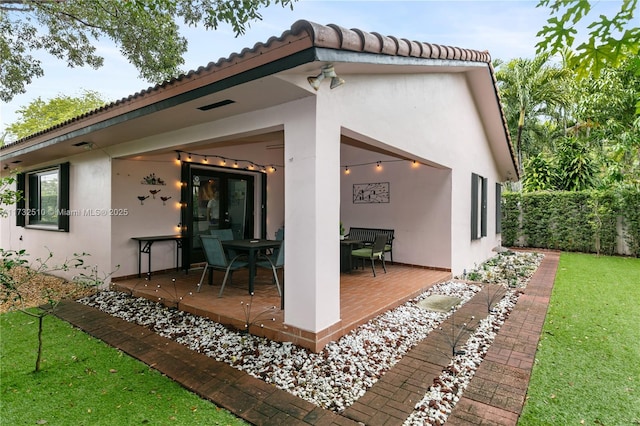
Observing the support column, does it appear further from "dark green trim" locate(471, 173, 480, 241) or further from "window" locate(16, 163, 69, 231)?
"window" locate(16, 163, 69, 231)

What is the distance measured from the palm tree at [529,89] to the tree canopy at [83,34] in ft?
59.9

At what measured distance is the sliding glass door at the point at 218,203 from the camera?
784 cm

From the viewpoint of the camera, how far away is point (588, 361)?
370 cm

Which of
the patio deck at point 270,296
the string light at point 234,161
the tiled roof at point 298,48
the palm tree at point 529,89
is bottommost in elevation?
the patio deck at point 270,296

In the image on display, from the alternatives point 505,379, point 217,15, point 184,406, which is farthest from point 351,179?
Answer: point 184,406

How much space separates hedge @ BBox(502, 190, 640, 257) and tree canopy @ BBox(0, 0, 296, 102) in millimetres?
13761

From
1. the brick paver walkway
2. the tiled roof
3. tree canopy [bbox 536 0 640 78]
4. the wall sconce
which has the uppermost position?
the tiled roof

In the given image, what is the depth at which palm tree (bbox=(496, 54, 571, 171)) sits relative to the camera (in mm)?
18172

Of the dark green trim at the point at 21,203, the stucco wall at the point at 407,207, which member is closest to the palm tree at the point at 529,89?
the stucco wall at the point at 407,207

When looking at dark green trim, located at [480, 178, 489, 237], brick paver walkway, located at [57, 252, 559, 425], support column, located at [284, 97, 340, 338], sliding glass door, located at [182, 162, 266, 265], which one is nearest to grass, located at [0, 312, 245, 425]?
brick paver walkway, located at [57, 252, 559, 425]

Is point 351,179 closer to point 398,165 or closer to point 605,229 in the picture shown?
point 398,165

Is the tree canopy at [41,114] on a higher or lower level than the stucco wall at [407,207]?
higher

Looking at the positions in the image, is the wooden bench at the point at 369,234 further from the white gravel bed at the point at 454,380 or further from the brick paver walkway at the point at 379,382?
the brick paver walkway at the point at 379,382

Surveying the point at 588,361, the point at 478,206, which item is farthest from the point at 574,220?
the point at 588,361
